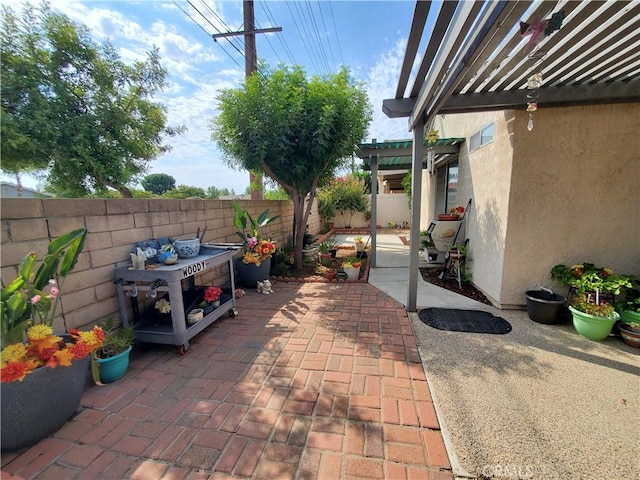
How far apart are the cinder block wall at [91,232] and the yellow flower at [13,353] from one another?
60 centimetres

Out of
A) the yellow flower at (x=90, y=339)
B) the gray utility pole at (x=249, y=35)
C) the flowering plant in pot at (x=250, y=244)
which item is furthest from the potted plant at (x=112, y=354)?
the gray utility pole at (x=249, y=35)

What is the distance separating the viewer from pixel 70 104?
21.8 ft

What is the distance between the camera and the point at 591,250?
3.49m

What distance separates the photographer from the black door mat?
3223mm

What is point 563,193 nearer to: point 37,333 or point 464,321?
point 464,321

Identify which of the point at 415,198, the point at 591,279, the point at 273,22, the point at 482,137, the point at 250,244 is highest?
the point at 273,22

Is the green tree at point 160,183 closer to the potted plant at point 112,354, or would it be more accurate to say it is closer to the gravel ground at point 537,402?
the potted plant at point 112,354

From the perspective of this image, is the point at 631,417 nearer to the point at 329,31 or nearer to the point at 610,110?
the point at 610,110

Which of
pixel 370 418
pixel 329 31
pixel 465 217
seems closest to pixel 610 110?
pixel 465 217

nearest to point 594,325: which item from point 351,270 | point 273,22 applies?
point 351,270

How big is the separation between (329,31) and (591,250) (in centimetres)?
817

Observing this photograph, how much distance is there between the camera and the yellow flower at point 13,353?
1469 millimetres

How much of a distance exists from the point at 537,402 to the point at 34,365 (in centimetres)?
349

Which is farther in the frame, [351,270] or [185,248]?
[351,270]
